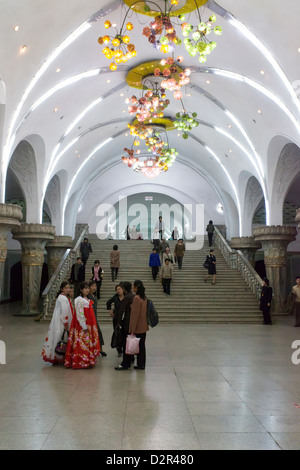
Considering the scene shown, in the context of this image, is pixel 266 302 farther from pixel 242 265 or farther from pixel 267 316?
pixel 242 265

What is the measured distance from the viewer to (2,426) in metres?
4.20

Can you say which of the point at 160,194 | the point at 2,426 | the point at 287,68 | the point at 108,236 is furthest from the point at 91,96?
the point at 160,194

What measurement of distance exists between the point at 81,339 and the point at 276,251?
11174 mm

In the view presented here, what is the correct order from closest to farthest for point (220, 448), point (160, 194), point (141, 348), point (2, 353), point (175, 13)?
1. point (220, 448)
2. point (141, 348)
3. point (2, 353)
4. point (175, 13)
5. point (160, 194)

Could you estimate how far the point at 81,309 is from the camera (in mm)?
6781

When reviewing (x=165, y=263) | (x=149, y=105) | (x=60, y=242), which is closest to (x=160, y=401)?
(x=149, y=105)

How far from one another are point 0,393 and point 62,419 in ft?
4.33

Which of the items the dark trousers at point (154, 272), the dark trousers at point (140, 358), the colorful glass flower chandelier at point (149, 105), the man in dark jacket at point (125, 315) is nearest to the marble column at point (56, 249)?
the dark trousers at point (154, 272)

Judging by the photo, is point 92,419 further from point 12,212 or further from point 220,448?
point 12,212

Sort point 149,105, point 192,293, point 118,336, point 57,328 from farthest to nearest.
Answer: point 192,293, point 149,105, point 118,336, point 57,328

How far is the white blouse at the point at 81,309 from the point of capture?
6711 millimetres

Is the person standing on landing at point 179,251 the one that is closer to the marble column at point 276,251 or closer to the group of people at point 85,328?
the marble column at point 276,251

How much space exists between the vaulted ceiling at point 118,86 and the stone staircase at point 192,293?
3471 millimetres

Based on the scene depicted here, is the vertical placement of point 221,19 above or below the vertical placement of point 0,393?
above
